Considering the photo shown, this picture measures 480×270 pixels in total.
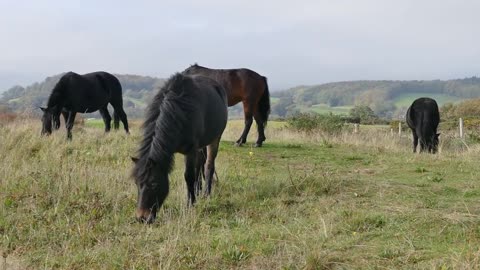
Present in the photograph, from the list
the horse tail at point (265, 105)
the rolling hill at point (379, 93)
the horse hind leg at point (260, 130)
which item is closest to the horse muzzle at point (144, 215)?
the horse hind leg at point (260, 130)

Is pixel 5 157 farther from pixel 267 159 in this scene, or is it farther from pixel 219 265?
pixel 219 265

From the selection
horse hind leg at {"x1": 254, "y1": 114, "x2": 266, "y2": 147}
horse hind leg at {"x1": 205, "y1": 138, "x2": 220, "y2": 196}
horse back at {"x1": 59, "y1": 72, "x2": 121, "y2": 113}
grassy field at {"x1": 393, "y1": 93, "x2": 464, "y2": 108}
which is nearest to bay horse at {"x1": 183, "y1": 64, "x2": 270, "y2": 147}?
horse hind leg at {"x1": 254, "y1": 114, "x2": 266, "y2": 147}

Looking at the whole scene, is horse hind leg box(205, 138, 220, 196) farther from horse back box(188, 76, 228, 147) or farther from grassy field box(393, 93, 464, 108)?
grassy field box(393, 93, 464, 108)

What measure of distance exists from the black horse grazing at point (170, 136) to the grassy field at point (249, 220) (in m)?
0.30

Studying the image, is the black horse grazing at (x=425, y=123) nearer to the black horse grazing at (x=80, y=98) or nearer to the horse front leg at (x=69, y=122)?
the black horse grazing at (x=80, y=98)

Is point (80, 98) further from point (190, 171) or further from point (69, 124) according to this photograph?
point (190, 171)

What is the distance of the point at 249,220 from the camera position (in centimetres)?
556

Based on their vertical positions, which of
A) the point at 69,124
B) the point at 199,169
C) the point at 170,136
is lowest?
the point at 199,169

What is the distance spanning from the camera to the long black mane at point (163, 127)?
215 inches

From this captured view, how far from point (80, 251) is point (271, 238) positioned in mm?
1794

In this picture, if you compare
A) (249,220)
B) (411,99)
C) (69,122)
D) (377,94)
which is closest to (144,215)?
(249,220)

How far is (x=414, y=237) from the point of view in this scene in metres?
4.66

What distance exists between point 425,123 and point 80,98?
974 centimetres

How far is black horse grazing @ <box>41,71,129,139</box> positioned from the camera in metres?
12.3
